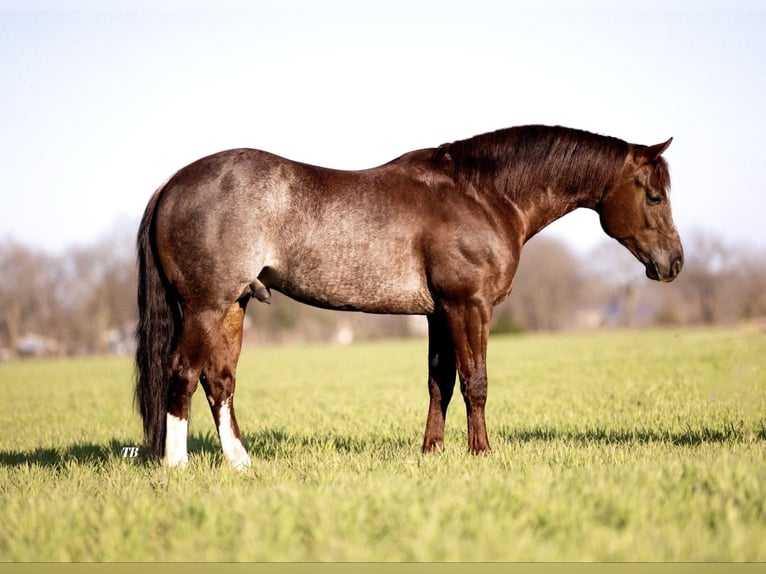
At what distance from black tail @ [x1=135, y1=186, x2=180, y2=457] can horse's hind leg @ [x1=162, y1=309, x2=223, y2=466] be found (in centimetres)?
14

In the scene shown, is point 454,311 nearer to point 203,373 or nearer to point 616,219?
point 616,219

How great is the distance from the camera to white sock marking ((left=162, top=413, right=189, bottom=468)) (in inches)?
258

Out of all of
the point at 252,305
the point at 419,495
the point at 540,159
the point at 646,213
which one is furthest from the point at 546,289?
the point at 419,495

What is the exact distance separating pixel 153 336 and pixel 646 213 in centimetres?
474

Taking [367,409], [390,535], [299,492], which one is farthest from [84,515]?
[367,409]

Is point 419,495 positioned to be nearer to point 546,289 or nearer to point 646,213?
point 646,213

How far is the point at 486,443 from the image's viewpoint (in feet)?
22.1

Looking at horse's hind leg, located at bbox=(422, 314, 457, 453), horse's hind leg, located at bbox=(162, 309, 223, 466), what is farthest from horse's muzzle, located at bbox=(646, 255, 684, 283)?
horse's hind leg, located at bbox=(162, 309, 223, 466)

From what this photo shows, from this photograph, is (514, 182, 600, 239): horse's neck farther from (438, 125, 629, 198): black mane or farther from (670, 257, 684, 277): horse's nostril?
(670, 257, 684, 277): horse's nostril

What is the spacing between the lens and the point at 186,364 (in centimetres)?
656

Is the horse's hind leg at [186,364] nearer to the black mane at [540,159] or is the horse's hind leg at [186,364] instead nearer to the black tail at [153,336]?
the black tail at [153,336]

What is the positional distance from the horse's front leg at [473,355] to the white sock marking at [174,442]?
2.54 meters

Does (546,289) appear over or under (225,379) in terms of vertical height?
under

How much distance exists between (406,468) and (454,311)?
1.50 metres
